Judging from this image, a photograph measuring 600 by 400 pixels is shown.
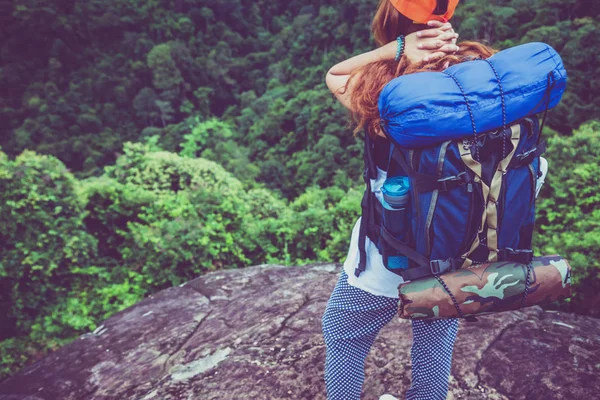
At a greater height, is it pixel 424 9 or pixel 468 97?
pixel 424 9

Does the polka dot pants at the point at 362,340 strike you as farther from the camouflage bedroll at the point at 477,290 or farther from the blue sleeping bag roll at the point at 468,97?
the blue sleeping bag roll at the point at 468,97

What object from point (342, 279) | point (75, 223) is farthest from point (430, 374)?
point (75, 223)

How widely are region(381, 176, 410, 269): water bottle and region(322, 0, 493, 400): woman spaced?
0.07m

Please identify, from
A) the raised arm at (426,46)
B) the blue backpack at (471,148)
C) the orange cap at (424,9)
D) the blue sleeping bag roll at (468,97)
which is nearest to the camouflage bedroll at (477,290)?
the blue backpack at (471,148)

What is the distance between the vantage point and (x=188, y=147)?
2206 centimetres

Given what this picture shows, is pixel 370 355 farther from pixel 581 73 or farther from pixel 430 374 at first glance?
pixel 581 73

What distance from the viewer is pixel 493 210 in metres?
1.00

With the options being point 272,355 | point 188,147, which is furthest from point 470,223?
point 188,147

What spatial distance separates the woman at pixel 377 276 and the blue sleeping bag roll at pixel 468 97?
0.34 ft

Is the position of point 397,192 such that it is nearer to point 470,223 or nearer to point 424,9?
point 470,223

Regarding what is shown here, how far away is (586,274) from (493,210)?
7.92ft

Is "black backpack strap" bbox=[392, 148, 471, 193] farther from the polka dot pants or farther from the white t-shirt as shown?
the polka dot pants

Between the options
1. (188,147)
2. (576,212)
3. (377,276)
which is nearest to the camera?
(377,276)

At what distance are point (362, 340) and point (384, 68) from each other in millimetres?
Answer: 811
